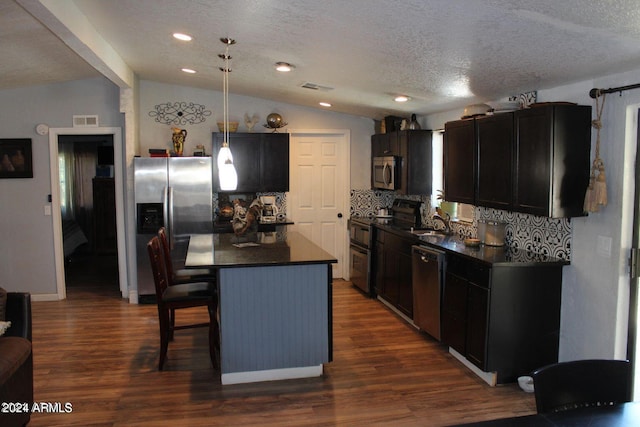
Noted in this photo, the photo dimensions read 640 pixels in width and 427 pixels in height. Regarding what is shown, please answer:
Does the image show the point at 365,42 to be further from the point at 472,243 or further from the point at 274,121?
the point at 274,121

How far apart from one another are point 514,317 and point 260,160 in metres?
3.78

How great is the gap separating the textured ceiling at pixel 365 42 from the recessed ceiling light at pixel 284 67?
0.10 m

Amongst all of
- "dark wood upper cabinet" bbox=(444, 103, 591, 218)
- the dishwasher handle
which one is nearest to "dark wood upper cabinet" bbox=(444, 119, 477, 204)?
"dark wood upper cabinet" bbox=(444, 103, 591, 218)

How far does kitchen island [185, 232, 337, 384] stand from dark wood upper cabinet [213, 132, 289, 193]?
2559 millimetres

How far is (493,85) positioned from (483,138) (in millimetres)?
441

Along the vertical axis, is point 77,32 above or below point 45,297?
above

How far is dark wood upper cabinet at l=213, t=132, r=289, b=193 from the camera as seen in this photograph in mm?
6207

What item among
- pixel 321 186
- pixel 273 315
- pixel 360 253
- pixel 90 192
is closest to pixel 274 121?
pixel 321 186

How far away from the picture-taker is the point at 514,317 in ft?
11.6

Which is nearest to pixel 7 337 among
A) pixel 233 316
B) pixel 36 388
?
pixel 36 388

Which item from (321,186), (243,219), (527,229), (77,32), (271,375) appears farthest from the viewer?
(321,186)

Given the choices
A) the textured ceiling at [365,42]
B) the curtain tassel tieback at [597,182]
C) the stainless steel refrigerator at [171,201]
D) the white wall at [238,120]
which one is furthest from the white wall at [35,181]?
the curtain tassel tieback at [597,182]

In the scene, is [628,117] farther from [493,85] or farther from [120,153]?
[120,153]

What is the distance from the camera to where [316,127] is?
670 centimetres
